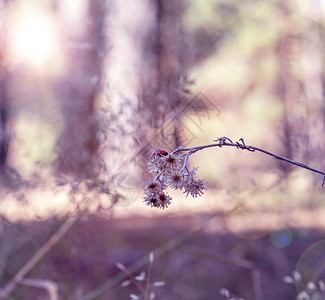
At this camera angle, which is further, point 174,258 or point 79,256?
point 174,258

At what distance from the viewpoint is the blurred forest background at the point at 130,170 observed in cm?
179

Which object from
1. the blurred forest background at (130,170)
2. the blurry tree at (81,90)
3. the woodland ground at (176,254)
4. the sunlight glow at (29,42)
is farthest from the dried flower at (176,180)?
the sunlight glow at (29,42)

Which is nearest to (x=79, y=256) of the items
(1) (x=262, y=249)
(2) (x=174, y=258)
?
(2) (x=174, y=258)

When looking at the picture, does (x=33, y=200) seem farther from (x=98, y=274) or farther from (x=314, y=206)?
(x=314, y=206)

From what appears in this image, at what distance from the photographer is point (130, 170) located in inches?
71.1

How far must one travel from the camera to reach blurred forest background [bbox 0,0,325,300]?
179 cm

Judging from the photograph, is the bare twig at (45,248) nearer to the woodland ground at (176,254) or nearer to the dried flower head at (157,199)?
the woodland ground at (176,254)

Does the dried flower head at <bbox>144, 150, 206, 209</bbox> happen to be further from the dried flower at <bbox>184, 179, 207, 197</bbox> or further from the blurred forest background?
the blurred forest background

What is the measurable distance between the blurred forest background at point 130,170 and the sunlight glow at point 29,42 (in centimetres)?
2

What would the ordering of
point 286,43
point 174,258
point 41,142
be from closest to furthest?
point 41,142
point 174,258
point 286,43

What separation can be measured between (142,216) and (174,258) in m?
1.03

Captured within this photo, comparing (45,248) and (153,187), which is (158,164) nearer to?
(153,187)

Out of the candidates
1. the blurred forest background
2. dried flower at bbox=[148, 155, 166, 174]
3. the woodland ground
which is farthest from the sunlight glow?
dried flower at bbox=[148, 155, 166, 174]

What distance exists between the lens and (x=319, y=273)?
3998 millimetres
